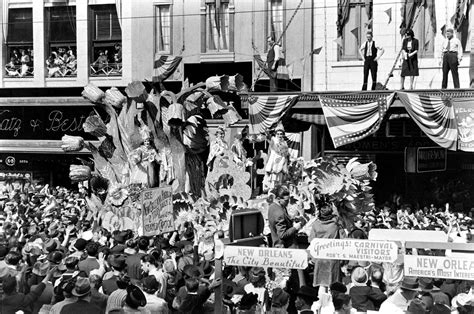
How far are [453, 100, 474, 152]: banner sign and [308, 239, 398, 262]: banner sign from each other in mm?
10720

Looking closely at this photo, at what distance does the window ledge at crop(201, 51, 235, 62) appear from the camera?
25891 millimetres

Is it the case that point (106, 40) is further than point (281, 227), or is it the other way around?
point (106, 40)

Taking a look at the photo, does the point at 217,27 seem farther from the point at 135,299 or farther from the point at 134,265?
the point at 135,299

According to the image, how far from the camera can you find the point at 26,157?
1119 inches

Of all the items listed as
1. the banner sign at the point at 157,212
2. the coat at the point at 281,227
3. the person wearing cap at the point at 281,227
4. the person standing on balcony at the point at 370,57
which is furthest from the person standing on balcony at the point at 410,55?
the banner sign at the point at 157,212

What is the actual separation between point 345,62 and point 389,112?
3.76 meters

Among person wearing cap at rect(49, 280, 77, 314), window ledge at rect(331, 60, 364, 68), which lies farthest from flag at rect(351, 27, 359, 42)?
person wearing cap at rect(49, 280, 77, 314)

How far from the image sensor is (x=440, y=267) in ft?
26.2

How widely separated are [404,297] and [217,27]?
1840 centimetres

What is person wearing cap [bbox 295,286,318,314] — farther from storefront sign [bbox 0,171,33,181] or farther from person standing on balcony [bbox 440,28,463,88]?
storefront sign [bbox 0,171,33,181]

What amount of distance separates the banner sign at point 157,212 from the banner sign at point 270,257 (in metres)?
3.27

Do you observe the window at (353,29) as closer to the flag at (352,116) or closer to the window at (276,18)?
the window at (276,18)

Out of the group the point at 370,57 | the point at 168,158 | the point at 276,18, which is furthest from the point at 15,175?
the point at 370,57

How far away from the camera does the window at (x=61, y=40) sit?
28031 mm
